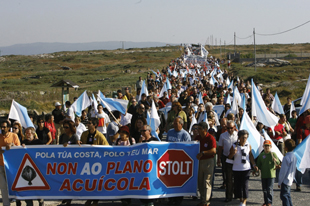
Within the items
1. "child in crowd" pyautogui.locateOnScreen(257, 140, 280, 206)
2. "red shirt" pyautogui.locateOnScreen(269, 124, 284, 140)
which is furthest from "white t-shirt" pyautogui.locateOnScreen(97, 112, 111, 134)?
"child in crowd" pyautogui.locateOnScreen(257, 140, 280, 206)

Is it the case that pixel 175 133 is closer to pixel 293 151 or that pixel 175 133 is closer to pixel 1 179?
pixel 293 151

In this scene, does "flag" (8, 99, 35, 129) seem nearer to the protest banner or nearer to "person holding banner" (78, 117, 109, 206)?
the protest banner

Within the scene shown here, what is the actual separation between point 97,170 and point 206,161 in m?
2.05

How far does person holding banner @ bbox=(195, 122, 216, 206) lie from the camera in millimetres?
7734

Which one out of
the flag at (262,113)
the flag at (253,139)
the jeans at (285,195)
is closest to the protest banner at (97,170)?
the flag at (253,139)

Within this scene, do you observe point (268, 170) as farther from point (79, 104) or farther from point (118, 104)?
point (79, 104)

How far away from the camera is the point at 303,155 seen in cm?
773

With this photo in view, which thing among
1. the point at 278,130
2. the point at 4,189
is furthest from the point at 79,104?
the point at 278,130

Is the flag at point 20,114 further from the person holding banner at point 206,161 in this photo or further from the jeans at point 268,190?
the jeans at point 268,190

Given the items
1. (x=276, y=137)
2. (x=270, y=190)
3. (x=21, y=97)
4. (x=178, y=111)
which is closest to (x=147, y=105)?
(x=178, y=111)

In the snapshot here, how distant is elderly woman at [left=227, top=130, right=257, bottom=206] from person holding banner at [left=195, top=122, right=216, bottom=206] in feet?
1.46

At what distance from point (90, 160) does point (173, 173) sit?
1.57 metres

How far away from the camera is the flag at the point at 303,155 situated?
769 cm

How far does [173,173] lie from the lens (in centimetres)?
780
